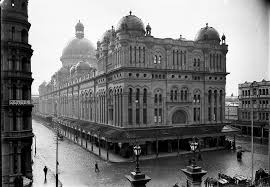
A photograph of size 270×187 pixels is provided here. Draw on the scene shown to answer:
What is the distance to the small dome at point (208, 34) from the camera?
189ft

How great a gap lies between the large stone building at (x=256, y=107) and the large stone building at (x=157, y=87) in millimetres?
12868

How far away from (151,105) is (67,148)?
17.6 meters

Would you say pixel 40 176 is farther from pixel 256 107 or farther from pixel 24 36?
pixel 256 107

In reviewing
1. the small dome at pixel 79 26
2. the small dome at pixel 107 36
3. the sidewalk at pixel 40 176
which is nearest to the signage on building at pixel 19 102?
the sidewalk at pixel 40 176

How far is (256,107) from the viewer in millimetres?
68688

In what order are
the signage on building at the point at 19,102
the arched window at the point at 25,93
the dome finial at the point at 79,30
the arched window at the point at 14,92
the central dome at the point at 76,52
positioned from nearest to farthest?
the signage on building at the point at 19,102
the arched window at the point at 14,92
the arched window at the point at 25,93
the central dome at the point at 76,52
the dome finial at the point at 79,30

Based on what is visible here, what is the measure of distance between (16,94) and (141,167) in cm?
1821

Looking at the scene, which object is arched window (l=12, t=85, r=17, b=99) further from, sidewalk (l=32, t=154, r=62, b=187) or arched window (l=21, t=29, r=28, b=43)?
sidewalk (l=32, t=154, r=62, b=187)

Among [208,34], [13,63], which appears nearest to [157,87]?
[208,34]

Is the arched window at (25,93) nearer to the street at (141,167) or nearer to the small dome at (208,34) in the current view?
the street at (141,167)

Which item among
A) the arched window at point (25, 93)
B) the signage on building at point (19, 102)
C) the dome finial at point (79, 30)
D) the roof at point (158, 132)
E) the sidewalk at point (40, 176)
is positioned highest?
the dome finial at point (79, 30)

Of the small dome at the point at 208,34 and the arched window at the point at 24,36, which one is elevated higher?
the small dome at the point at 208,34

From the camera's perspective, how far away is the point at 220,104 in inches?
2234

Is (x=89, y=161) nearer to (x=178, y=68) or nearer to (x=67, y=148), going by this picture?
(x=67, y=148)
